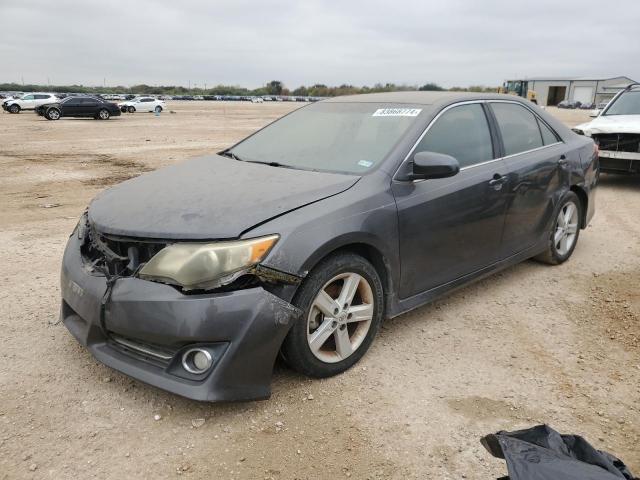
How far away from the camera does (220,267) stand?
8.50 feet

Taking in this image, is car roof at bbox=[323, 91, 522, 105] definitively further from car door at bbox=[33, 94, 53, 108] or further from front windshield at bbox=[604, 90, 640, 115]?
car door at bbox=[33, 94, 53, 108]

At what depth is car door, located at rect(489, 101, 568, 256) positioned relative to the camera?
13.9 ft

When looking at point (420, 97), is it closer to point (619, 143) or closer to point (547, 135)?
point (547, 135)

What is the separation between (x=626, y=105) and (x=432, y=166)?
27.7 ft

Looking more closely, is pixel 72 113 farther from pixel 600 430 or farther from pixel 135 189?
pixel 600 430

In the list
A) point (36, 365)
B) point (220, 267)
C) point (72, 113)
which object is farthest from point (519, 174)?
point (72, 113)

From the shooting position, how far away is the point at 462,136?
12.9 feet

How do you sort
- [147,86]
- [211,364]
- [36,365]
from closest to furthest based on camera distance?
[211,364] < [36,365] < [147,86]

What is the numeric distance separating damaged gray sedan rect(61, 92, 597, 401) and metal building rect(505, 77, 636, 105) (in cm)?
8337

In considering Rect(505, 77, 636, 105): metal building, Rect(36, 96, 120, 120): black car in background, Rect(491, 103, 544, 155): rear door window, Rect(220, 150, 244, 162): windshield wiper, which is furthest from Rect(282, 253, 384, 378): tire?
Rect(505, 77, 636, 105): metal building

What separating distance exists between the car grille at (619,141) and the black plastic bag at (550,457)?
8.23 m

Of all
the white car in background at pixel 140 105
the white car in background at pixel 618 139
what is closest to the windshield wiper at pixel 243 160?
the white car in background at pixel 618 139

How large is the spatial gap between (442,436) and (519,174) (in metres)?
2.36

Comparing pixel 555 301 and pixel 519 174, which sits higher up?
pixel 519 174
